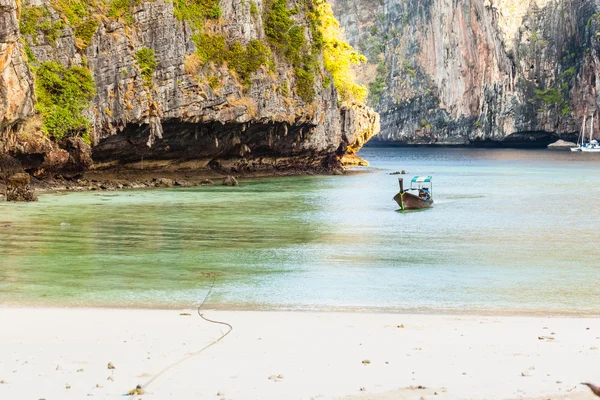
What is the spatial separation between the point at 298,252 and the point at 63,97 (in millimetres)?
21357

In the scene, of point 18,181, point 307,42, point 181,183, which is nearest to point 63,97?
point 18,181

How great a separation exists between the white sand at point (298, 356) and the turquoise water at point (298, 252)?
1832 millimetres

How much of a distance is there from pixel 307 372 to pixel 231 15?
134ft

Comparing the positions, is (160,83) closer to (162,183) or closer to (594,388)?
(162,183)

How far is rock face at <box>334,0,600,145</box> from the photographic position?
137125 mm

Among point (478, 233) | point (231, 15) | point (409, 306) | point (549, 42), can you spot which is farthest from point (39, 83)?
point (549, 42)

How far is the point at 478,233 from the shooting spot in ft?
87.1

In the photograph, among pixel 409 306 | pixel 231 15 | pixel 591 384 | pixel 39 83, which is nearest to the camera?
pixel 591 384

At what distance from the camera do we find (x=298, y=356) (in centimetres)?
966

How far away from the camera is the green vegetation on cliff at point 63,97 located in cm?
3741

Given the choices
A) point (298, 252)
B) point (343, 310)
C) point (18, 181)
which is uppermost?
point (18, 181)

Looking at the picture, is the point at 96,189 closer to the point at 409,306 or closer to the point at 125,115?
the point at 125,115

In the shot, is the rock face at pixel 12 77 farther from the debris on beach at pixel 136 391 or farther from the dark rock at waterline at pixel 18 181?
the debris on beach at pixel 136 391

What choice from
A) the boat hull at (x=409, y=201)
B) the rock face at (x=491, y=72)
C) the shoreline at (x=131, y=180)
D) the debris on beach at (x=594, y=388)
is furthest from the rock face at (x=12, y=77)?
the rock face at (x=491, y=72)
